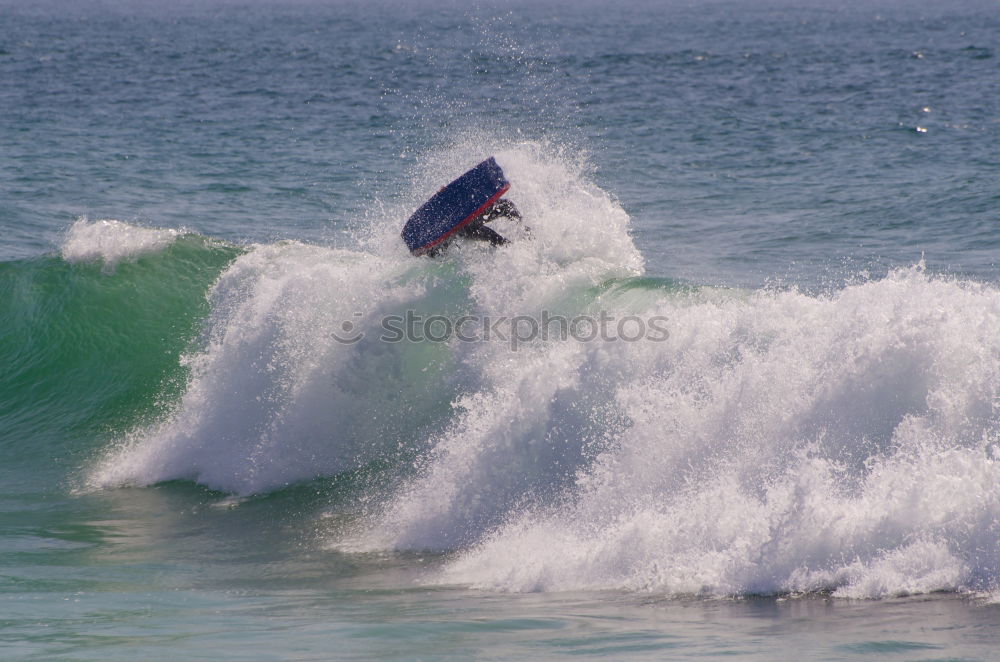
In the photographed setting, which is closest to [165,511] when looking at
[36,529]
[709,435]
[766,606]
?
[36,529]

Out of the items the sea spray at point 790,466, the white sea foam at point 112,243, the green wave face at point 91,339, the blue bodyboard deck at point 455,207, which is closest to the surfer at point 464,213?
the blue bodyboard deck at point 455,207

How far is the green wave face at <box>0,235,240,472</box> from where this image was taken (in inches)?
420

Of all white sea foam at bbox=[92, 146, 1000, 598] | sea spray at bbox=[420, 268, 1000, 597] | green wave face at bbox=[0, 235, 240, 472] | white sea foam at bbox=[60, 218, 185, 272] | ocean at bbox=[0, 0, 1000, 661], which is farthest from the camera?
white sea foam at bbox=[60, 218, 185, 272]

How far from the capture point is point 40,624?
545 centimetres

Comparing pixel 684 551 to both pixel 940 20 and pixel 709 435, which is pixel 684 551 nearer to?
pixel 709 435

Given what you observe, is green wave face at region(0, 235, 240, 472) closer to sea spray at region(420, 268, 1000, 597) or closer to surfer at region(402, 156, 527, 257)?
surfer at region(402, 156, 527, 257)

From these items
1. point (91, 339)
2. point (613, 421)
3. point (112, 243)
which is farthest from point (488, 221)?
point (112, 243)

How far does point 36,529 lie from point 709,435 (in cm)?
477

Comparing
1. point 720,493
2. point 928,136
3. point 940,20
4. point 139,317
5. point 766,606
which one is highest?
point 940,20

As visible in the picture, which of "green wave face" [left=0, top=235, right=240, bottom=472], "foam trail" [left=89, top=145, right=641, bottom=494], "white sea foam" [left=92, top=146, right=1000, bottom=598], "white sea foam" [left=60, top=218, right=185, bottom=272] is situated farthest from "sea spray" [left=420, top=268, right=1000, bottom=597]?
"white sea foam" [left=60, top=218, right=185, bottom=272]

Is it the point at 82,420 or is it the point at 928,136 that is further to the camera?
the point at 928,136

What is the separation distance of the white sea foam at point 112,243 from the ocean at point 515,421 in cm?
4

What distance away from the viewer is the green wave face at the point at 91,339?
1067cm

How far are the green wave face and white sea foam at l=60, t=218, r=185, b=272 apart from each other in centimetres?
10
